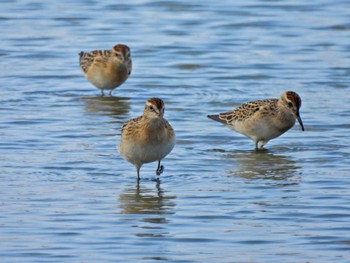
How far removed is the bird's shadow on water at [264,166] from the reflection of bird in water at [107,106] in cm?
344

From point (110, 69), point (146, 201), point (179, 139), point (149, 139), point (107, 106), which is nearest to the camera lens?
point (146, 201)

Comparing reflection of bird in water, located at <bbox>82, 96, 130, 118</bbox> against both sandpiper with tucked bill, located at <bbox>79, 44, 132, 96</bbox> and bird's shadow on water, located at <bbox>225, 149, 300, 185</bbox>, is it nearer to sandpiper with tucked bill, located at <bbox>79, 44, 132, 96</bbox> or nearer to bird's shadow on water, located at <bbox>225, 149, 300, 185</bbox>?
sandpiper with tucked bill, located at <bbox>79, 44, 132, 96</bbox>

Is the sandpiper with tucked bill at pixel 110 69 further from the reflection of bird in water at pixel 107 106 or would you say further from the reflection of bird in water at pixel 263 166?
the reflection of bird in water at pixel 263 166

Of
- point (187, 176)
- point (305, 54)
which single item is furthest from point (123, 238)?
point (305, 54)

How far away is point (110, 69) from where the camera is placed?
21.2 meters

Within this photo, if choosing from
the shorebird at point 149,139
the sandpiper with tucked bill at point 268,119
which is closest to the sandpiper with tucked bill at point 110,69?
the sandpiper with tucked bill at point 268,119

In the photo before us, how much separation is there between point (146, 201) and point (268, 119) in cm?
352

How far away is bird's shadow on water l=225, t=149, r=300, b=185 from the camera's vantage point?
591 inches

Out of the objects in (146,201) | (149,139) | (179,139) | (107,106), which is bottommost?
(107,106)

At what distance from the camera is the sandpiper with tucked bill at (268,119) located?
659 inches

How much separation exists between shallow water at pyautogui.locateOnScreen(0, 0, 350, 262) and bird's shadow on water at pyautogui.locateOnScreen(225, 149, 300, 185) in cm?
3

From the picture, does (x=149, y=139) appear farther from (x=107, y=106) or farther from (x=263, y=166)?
(x=107, y=106)

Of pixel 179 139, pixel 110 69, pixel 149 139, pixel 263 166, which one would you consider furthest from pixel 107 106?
pixel 149 139

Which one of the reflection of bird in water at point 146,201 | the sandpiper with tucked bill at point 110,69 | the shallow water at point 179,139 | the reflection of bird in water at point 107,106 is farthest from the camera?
the sandpiper with tucked bill at point 110,69
